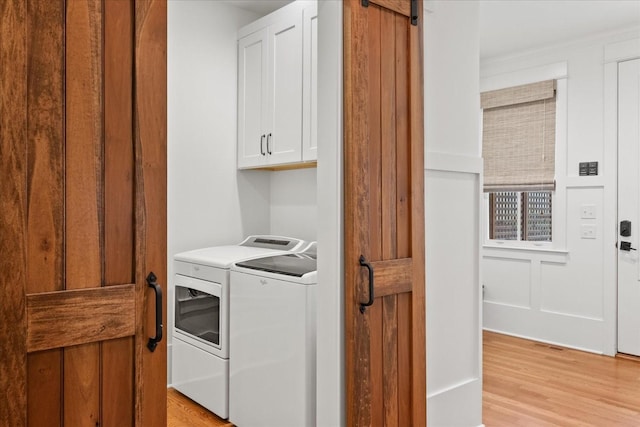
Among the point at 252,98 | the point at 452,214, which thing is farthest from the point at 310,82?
the point at 452,214

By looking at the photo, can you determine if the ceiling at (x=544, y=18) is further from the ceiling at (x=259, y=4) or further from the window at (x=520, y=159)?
the window at (x=520, y=159)

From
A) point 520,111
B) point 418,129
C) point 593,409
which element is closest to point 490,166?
point 520,111

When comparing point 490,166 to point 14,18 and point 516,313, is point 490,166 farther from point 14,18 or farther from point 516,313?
point 14,18

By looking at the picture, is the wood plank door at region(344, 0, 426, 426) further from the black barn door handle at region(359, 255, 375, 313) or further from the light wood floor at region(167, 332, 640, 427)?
the light wood floor at region(167, 332, 640, 427)

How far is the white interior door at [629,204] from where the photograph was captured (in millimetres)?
3959

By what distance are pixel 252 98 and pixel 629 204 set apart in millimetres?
3074

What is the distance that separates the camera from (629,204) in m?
3.99

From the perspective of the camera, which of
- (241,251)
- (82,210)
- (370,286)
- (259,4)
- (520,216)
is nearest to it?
(82,210)

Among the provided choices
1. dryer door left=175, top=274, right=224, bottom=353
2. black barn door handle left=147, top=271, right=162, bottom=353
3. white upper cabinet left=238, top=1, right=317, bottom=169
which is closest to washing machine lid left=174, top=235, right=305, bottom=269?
dryer door left=175, top=274, right=224, bottom=353

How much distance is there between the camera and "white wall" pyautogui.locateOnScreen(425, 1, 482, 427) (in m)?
2.31

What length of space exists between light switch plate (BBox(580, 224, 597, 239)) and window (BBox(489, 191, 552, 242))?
1.03 feet

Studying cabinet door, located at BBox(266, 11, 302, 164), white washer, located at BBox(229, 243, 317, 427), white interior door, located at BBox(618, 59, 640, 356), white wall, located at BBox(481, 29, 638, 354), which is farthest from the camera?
white wall, located at BBox(481, 29, 638, 354)

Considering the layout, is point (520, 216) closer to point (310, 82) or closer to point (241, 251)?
point (310, 82)

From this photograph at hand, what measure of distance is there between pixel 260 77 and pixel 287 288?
173cm
